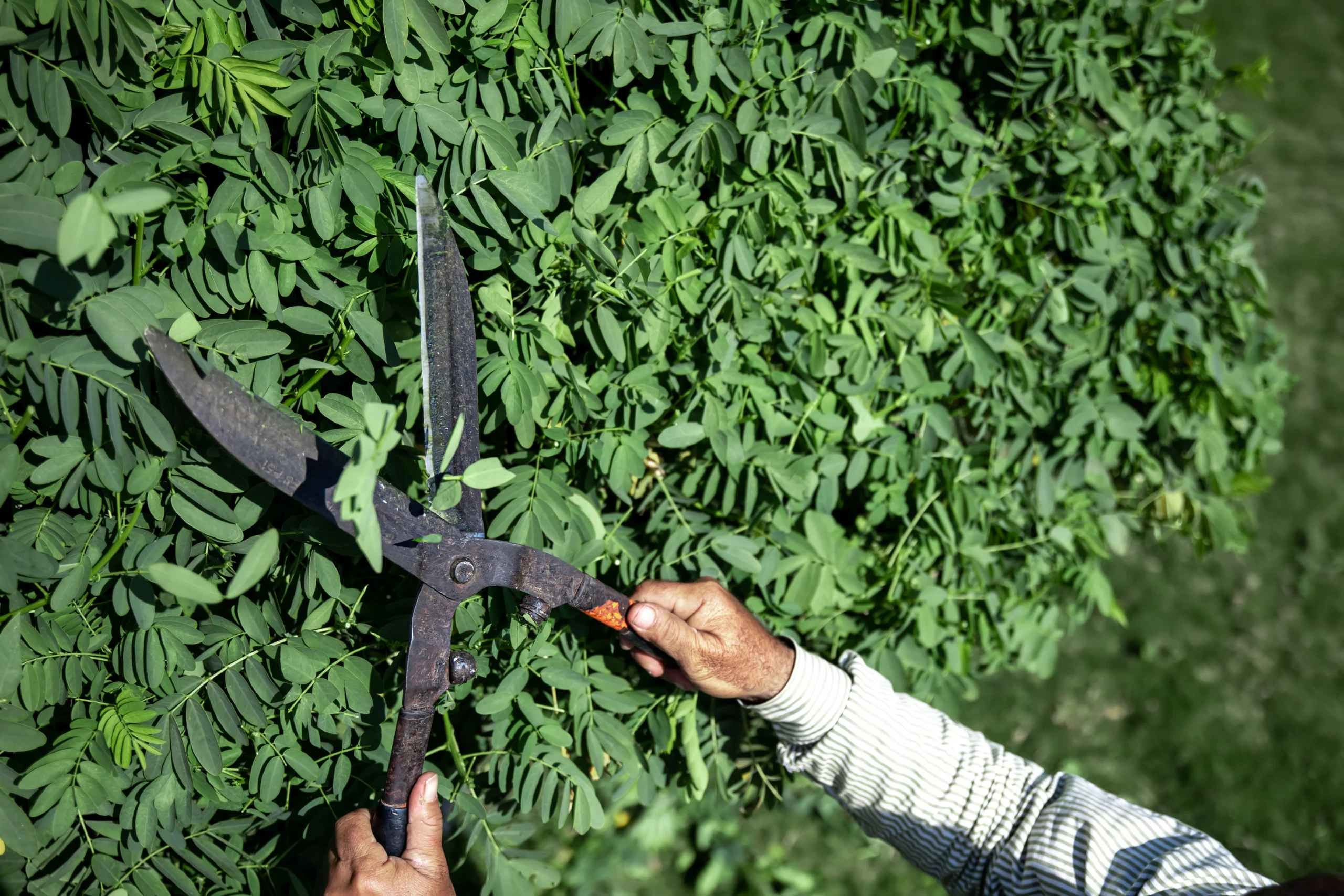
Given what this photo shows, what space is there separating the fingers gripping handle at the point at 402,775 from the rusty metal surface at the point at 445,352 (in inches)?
13.3

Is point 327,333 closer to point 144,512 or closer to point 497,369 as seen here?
point 497,369

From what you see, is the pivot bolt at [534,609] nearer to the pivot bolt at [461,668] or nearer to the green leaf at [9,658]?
the pivot bolt at [461,668]

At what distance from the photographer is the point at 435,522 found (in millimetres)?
1574

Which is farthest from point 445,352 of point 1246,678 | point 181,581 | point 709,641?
point 1246,678

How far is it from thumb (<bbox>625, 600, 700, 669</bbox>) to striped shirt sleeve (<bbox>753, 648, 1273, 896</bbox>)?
332 millimetres

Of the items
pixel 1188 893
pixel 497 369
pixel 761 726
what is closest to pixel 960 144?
pixel 497 369

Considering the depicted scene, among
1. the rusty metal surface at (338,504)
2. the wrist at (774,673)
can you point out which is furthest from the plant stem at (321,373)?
the wrist at (774,673)

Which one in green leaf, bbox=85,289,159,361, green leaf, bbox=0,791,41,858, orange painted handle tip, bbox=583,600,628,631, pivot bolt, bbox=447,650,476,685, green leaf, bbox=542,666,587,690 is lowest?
green leaf, bbox=0,791,41,858

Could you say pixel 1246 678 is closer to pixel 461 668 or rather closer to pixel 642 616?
pixel 642 616

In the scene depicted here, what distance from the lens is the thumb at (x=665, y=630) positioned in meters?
1.74

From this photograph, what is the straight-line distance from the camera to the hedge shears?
1.45m

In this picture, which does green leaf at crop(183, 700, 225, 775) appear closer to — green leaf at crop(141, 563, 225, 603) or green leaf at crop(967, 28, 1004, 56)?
green leaf at crop(141, 563, 225, 603)

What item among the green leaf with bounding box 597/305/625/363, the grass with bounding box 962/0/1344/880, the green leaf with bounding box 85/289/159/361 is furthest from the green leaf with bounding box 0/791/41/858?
the grass with bounding box 962/0/1344/880

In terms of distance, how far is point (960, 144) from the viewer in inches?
91.7
